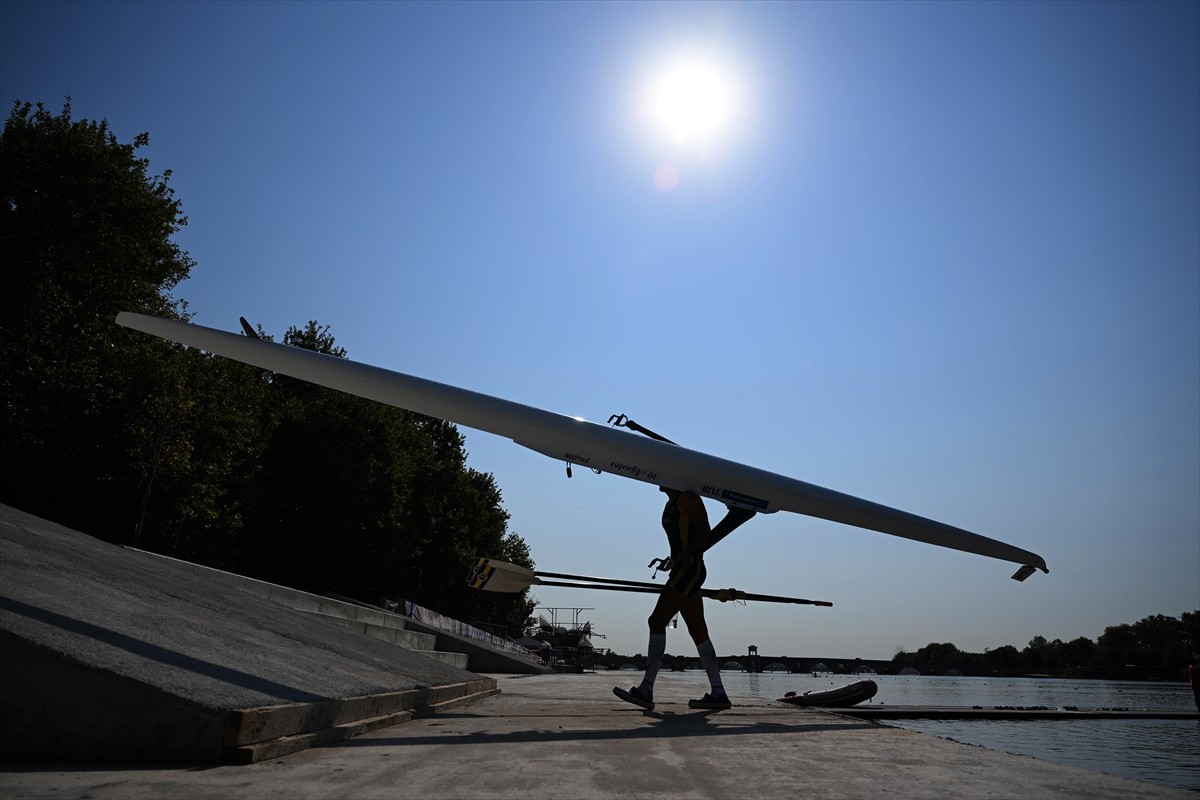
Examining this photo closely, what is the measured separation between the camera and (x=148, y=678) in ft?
11.3

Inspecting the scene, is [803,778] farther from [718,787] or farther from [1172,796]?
[1172,796]

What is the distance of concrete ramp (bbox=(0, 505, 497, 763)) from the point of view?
3352 millimetres

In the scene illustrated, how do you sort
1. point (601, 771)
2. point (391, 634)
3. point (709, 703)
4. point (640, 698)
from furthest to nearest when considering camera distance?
point (391, 634)
point (709, 703)
point (640, 698)
point (601, 771)

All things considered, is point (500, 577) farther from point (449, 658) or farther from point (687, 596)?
point (449, 658)

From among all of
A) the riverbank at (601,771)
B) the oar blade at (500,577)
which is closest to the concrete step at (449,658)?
the oar blade at (500,577)

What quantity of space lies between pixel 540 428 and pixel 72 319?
829 inches

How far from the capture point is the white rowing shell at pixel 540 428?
830cm

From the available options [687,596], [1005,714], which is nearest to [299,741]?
[687,596]

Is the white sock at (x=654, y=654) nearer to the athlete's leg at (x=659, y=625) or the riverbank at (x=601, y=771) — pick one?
the athlete's leg at (x=659, y=625)

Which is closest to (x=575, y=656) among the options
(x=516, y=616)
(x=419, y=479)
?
(x=516, y=616)

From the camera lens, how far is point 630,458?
29.9 feet

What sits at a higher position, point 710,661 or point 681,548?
point 681,548

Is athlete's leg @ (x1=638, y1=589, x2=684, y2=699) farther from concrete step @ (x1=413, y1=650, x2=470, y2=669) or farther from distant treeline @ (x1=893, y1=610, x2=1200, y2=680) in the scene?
distant treeline @ (x1=893, y1=610, x2=1200, y2=680)

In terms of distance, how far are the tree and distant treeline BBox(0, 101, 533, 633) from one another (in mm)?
40
